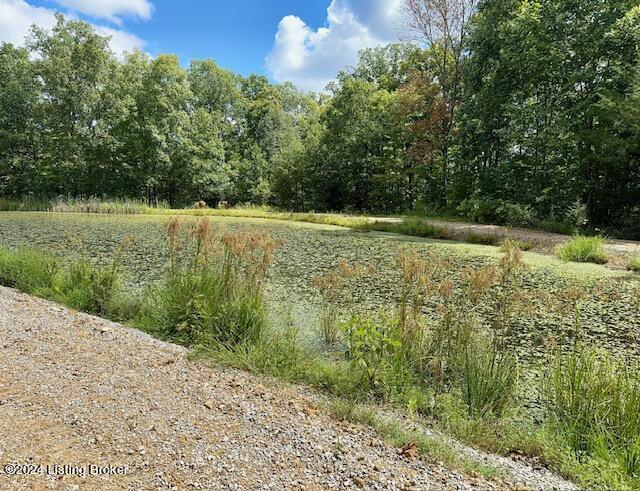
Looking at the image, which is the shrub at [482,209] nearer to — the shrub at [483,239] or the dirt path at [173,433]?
the shrub at [483,239]

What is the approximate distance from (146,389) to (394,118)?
71.3ft

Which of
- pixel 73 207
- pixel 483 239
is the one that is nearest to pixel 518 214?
pixel 483 239

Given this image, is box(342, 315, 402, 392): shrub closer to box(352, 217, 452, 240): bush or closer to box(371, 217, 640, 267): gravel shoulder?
box(371, 217, 640, 267): gravel shoulder

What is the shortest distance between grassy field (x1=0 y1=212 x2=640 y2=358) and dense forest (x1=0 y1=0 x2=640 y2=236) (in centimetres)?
553

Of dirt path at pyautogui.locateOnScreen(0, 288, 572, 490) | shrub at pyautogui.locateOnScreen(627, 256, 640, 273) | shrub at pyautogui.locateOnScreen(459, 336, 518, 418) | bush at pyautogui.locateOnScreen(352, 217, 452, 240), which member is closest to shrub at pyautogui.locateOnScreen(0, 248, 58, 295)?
dirt path at pyautogui.locateOnScreen(0, 288, 572, 490)

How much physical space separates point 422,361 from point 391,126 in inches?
845

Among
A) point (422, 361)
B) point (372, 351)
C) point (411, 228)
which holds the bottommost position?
point (422, 361)

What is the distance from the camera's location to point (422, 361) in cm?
335

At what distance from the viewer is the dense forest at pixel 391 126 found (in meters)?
12.7

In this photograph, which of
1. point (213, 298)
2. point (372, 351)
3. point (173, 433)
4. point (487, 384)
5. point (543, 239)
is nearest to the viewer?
point (173, 433)

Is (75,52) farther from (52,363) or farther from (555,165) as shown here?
(52,363)

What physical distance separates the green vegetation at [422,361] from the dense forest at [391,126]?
10.5 m

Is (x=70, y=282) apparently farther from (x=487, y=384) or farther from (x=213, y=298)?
(x=487, y=384)

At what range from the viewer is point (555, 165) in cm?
1369
